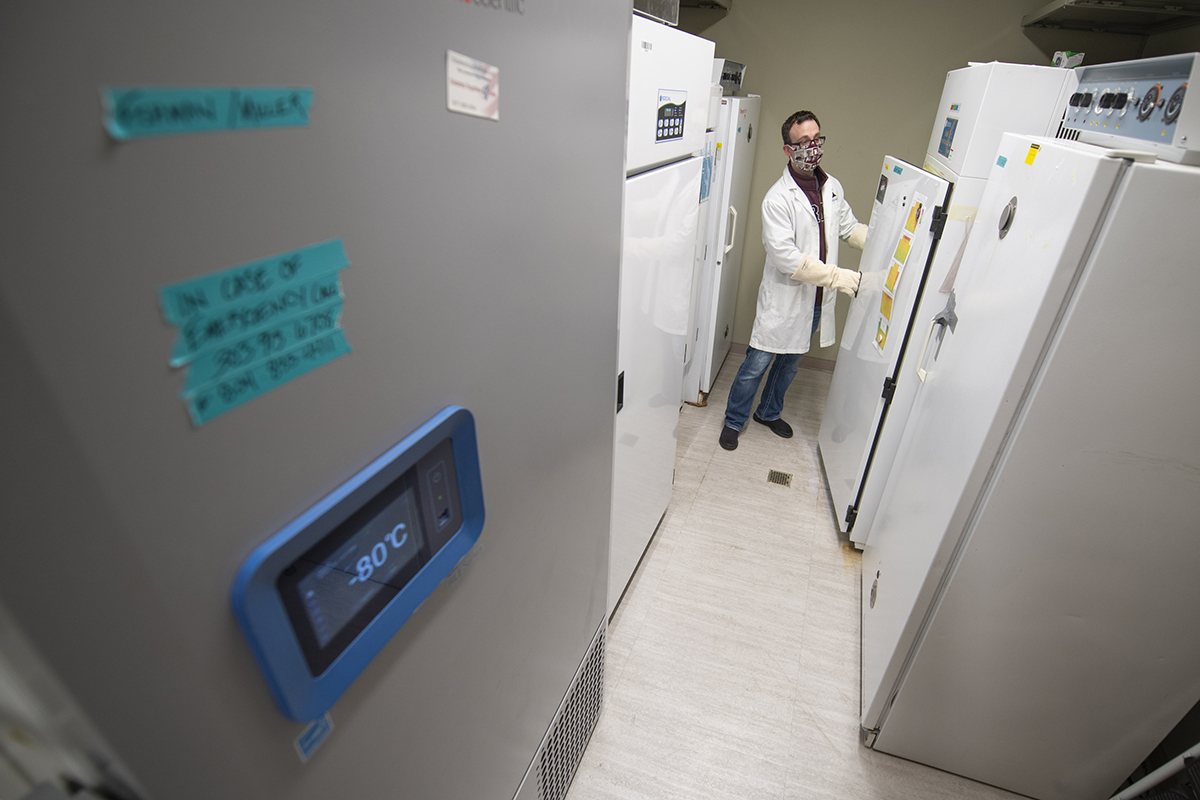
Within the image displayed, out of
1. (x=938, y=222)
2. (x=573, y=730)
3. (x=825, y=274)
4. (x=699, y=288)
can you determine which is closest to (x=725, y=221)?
(x=699, y=288)

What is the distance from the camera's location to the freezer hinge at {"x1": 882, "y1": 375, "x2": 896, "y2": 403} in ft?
6.72

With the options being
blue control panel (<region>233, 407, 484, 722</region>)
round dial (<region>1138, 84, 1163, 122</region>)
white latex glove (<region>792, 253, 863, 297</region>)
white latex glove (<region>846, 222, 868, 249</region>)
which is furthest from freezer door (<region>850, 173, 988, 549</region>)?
blue control panel (<region>233, 407, 484, 722</region>)

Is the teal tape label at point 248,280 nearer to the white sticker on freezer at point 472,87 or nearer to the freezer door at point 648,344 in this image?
the white sticker on freezer at point 472,87

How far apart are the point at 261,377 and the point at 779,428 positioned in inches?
122

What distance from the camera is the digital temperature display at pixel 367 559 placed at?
530 mm

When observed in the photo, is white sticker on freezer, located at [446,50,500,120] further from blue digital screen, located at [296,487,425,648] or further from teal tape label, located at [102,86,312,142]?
blue digital screen, located at [296,487,425,648]

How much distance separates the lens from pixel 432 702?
768 mm

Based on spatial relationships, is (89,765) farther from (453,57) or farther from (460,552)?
(453,57)

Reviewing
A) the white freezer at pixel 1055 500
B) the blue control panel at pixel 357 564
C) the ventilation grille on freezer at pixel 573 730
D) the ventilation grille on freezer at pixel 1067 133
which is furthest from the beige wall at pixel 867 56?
the blue control panel at pixel 357 564

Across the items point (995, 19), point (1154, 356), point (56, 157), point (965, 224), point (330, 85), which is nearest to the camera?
point (56, 157)

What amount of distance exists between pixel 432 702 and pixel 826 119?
12.4 ft

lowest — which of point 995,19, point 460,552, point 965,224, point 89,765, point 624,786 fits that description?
point 624,786

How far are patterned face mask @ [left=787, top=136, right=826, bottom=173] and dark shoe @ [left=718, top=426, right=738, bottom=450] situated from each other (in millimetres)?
1361

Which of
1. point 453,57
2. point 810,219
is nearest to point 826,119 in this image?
point 810,219
